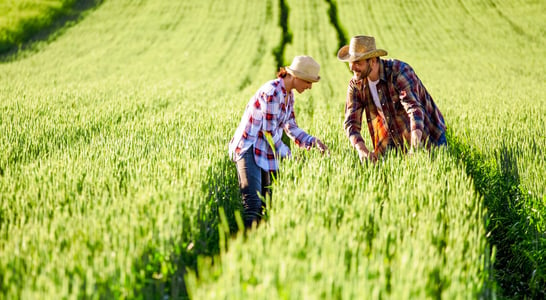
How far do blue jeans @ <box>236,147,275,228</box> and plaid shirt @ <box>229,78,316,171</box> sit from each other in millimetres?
42

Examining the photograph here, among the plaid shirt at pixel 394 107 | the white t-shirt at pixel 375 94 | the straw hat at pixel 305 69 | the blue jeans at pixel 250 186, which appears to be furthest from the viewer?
the white t-shirt at pixel 375 94

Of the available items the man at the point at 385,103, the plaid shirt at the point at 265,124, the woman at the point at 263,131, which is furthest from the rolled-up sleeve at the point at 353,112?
the plaid shirt at the point at 265,124

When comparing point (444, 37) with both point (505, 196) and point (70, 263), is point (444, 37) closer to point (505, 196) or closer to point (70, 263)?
point (505, 196)

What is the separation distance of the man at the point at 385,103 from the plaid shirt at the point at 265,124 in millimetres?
595

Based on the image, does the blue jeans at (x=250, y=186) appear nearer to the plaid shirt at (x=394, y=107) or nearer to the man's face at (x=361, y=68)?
the plaid shirt at (x=394, y=107)

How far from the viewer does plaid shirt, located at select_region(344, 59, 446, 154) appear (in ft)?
13.0

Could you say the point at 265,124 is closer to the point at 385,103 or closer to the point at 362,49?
the point at 362,49

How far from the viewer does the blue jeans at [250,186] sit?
11.8 feet

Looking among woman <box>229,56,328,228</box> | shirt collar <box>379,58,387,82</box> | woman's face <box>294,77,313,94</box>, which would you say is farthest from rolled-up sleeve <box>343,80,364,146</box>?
woman's face <box>294,77,313,94</box>

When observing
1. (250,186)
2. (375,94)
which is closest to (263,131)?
(250,186)

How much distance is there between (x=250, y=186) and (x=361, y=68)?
125cm

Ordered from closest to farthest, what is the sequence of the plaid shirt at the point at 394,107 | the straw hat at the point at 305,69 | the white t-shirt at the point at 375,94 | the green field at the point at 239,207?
the green field at the point at 239,207 → the straw hat at the point at 305,69 → the plaid shirt at the point at 394,107 → the white t-shirt at the point at 375,94

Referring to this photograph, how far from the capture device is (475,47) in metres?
20.1

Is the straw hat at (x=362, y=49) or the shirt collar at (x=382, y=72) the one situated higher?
the straw hat at (x=362, y=49)
